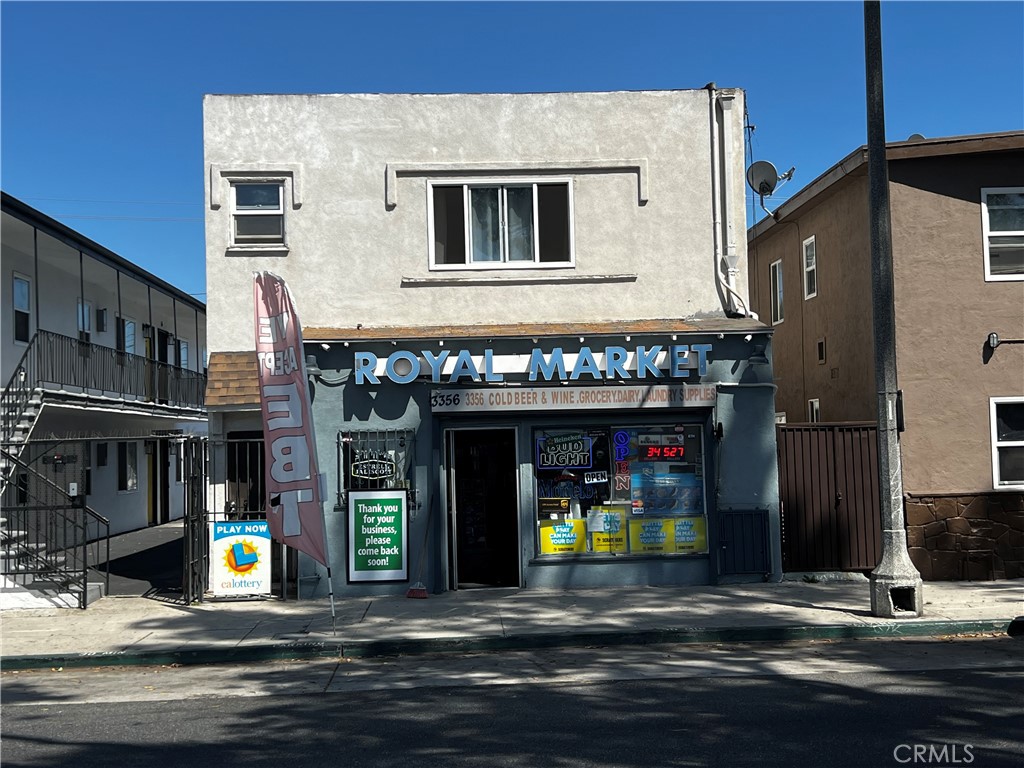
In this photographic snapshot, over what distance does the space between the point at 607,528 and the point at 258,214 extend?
687cm

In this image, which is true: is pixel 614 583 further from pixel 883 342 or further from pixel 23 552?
pixel 23 552

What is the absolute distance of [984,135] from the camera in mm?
13984

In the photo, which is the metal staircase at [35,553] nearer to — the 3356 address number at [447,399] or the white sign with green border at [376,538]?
the white sign with green border at [376,538]

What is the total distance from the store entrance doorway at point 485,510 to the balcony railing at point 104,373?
→ 27.5 ft

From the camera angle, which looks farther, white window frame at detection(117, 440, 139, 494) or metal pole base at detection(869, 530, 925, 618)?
white window frame at detection(117, 440, 139, 494)

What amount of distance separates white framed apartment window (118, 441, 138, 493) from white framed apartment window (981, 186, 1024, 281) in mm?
20414

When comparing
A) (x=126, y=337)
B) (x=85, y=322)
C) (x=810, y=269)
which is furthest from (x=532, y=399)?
(x=126, y=337)

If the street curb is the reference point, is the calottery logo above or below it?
above

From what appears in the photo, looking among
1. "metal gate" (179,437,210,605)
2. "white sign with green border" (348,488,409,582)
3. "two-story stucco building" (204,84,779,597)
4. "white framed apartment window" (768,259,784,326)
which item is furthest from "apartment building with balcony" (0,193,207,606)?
"white framed apartment window" (768,259,784,326)

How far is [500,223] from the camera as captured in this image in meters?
14.3

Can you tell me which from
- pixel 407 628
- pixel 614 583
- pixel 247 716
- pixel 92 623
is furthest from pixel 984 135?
pixel 92 623

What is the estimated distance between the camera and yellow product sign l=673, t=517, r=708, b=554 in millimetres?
13555

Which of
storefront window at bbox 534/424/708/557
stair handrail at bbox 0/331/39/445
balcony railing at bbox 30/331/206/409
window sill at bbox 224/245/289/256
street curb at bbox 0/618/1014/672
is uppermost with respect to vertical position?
window sill at bbox 224/245/289/256

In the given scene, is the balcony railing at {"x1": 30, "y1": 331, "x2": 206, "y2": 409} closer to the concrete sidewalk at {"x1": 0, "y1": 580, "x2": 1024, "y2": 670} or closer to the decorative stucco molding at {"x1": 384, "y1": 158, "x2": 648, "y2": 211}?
the concrete sidewalk at {"x1": 0, "y1": 580, "x2": 1024, "y2": 670}
